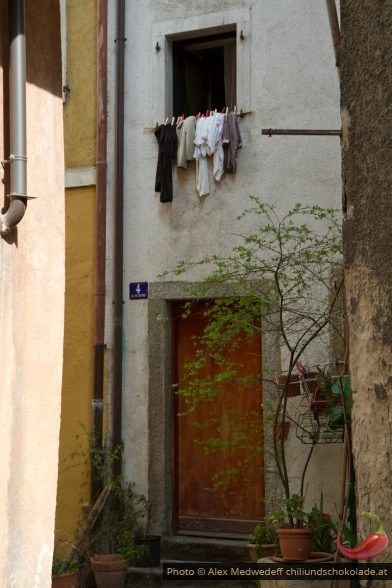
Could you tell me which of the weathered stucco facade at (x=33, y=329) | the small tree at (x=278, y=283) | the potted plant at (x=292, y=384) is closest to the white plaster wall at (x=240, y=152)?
the small tree at (x=278, y=283)

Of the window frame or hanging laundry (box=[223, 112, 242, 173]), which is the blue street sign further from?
the window frame

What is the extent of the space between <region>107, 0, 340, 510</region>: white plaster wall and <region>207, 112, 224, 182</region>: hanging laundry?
124 mm

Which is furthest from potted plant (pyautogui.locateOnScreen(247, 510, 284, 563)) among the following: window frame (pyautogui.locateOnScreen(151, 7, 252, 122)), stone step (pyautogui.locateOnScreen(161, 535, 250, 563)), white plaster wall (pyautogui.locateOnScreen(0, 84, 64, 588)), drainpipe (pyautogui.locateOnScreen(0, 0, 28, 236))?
drainpipe (pyautogui.locateOnScreen(0, 0, 28, 236))

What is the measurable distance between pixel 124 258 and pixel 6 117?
17.7ft

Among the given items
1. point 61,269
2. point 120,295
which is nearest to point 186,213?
point 120,295

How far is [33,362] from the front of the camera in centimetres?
361

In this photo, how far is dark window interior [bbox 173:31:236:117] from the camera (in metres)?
9.23

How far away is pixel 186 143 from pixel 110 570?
4.01 meters

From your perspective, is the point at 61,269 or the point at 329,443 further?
the point at 329,443

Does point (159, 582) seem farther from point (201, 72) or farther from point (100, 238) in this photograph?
point (201, 72)

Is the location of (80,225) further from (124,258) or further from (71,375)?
(71,375)

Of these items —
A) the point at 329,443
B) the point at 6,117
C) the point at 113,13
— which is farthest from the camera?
the point at 113,13

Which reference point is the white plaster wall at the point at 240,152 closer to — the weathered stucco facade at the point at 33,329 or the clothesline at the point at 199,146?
the clothesline at the point at 199,146

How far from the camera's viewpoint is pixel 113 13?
30.6ft
